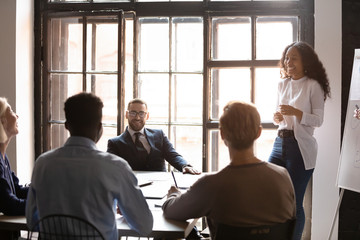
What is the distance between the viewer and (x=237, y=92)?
416 cm

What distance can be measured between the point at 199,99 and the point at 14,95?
1.73 meters

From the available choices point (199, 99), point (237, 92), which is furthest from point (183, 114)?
point (237, 92)

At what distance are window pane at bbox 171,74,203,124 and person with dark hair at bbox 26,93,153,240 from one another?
2370mm

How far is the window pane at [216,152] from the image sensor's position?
13.8 ft

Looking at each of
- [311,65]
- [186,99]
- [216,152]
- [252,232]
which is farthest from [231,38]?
[252,232]

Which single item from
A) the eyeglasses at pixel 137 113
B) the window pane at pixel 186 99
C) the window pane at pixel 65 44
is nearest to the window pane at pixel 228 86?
the window pane at pixel 186 99

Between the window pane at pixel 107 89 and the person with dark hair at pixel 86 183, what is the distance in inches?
93.1

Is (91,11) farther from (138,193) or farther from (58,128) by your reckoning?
(138,193)

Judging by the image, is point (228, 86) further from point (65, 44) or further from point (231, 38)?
point (65, 44)

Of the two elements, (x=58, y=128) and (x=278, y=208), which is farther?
(x=58, y=128)

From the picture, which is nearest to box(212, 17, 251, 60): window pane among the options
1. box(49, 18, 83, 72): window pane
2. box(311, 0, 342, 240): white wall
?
box(311, 0, 342, 240): white wall

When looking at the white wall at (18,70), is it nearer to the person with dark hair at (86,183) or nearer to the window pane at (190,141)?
the window pane at (190,141)

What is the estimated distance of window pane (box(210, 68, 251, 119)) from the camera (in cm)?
413

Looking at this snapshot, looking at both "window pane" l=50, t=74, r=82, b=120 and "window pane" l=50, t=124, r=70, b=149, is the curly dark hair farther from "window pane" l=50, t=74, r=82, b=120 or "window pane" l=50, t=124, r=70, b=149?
"window pane" l=50, t=124, r=70, b=149
